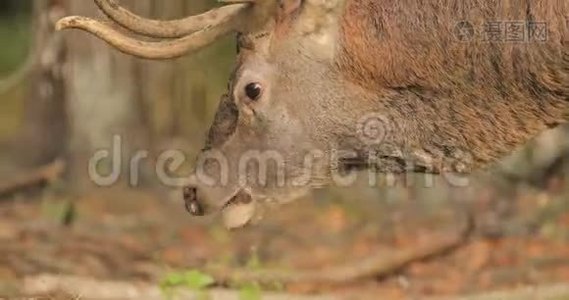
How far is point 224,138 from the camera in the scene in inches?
234

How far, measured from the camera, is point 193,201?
6.06 meters

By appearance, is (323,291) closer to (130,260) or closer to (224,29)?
(130,260)

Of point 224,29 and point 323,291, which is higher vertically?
point 224,29

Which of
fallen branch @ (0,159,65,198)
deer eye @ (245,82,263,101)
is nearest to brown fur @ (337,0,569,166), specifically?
deer eye @ (245,82,263,101)

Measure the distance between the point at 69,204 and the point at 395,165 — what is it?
452 cm

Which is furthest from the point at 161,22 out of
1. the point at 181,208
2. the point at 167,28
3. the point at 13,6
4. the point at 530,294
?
the point at 13,6

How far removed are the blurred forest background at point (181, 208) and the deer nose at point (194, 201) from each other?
5.06 feet

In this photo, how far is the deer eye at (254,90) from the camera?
5.78m

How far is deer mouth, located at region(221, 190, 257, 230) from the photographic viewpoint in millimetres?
6020

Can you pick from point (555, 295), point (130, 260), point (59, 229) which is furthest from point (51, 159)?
point (555, 295)

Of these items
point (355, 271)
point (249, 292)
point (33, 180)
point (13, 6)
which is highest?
point (13, 6)

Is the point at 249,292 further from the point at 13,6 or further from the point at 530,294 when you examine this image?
the point at 13,6

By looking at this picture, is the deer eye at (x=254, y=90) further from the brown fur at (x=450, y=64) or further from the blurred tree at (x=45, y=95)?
the blurred tree at (x=45, y=95)

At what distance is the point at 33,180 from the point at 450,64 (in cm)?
560
